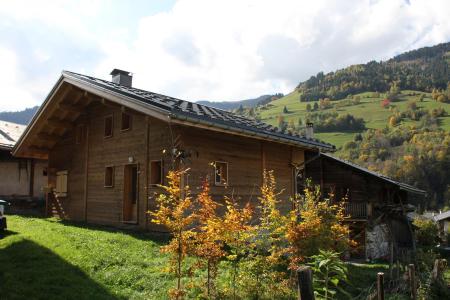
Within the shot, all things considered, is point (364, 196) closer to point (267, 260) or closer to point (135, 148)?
point (135, 148)

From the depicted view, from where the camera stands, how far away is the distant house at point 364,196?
2414 cm

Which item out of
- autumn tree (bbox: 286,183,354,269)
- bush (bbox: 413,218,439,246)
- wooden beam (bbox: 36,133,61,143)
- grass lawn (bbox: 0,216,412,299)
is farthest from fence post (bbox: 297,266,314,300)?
bush (bbox: 413,218,439,246)

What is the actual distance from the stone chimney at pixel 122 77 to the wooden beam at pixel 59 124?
2.74m

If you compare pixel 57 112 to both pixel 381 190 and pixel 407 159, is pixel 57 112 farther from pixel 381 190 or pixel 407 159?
pixel 407 159

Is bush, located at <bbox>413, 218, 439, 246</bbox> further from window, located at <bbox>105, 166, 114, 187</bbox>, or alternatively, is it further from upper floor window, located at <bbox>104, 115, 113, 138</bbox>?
upper floor window, located at <bbox>104, 115, 113, 138</bbox>

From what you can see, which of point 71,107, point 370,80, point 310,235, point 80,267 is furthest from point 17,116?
point 310,235

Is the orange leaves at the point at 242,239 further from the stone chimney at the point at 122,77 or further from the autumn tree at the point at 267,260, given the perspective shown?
the stone chimney at the point at 122,77

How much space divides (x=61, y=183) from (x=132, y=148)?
18.9 ft

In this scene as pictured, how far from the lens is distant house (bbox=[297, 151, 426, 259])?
79.2ft

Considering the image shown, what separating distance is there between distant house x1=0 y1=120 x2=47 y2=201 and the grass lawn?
11646 mm

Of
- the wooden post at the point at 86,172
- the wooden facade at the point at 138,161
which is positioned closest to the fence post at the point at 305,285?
the wooden facade at the point at 138,161

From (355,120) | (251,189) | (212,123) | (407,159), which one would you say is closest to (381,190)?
(251,189)

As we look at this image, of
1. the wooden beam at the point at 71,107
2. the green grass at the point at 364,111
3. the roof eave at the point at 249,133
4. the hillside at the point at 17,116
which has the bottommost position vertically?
the roof eave at the point at 249,133

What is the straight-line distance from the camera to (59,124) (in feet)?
59.7
